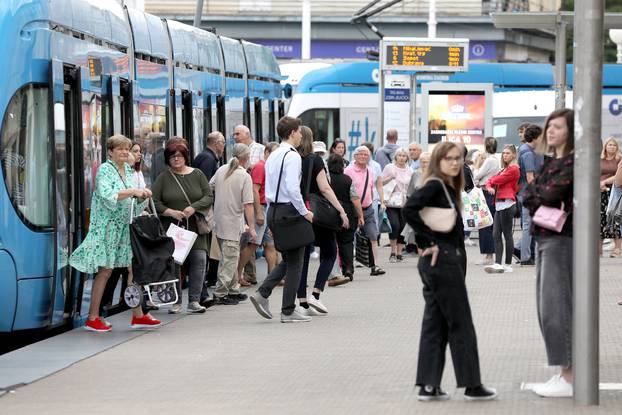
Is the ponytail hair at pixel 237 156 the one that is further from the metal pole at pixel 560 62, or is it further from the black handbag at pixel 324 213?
the metal pole at pixel 560 62

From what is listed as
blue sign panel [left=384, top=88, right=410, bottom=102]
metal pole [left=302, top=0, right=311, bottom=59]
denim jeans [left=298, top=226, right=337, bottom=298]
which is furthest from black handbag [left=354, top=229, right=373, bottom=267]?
metal pole [left=302, top=0, right=311, bottom=59]

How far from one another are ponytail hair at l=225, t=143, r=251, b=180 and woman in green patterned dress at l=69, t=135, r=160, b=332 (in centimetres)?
246

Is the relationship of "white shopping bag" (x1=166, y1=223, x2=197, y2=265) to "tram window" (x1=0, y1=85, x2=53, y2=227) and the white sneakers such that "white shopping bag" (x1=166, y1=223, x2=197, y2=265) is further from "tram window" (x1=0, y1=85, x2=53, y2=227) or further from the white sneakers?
the white sneakers

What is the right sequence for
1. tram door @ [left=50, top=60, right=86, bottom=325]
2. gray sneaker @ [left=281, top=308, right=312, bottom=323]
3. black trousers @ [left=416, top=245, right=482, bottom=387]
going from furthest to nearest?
1. gray sneaker @ [left=281, top=308, right=312, bottom=323]
2. tram door @ [left=50, top=60, right=86, bottom=325]
3. black trousers @ [left=416, top=245, right=482, bottom=387]

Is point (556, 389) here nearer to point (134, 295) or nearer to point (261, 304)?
point (134, 295)

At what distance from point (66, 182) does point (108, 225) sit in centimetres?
47

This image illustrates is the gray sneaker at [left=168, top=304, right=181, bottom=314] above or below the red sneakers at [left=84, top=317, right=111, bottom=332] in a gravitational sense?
below

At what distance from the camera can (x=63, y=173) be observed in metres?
11.7

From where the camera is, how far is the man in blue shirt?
16750mm

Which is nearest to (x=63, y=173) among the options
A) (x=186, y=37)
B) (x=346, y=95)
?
(x=186, y=37)

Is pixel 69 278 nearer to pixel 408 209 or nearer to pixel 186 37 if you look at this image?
pixel 408 209

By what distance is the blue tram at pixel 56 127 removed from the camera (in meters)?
11.1

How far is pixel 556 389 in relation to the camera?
27.1ft

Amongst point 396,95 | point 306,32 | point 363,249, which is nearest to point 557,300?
point 363,249
